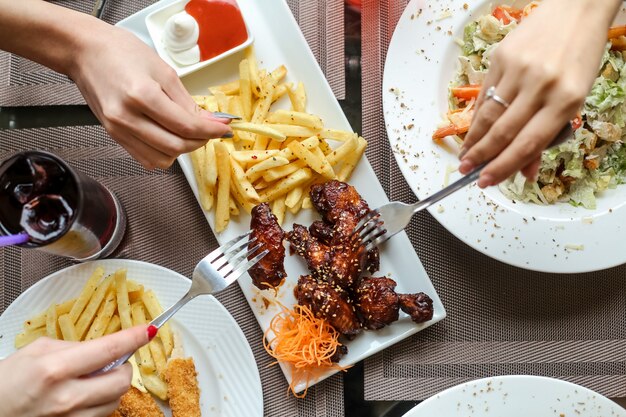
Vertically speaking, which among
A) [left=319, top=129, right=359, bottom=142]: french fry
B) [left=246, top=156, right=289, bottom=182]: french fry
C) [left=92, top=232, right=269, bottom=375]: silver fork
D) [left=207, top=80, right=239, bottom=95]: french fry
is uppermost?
[left=207, top=80, right=239, bottom=95]: french fry

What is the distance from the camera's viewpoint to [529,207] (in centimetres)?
224

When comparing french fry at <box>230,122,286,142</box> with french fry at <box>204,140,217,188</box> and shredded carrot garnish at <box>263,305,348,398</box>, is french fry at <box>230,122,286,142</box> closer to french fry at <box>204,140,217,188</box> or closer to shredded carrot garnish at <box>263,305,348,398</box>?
french fry at <box>204,140,217,188</box>

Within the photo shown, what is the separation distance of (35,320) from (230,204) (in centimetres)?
78

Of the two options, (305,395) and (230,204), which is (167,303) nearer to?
(230,204)

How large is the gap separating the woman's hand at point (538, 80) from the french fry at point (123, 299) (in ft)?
4.19

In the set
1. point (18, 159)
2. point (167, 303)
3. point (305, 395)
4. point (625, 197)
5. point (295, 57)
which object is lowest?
point (305, 395)

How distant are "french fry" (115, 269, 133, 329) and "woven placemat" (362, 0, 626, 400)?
872 mm

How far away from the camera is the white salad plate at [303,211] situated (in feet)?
7.63

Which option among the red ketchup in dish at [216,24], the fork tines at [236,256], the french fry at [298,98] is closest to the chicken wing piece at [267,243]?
the fork tines at [236,256]

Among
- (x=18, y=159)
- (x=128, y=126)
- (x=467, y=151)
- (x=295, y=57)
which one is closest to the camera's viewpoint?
(x=467, y=151)

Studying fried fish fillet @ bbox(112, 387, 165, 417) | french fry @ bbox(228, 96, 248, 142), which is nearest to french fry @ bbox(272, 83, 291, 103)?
french fry @ bbox(228, 96, 248, 142)

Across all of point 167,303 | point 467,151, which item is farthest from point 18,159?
point 467,151

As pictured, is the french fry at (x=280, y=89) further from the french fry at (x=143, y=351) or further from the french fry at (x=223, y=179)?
the french fry at (x=143, y=351)

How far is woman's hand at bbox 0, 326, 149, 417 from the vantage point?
162 centimetres
